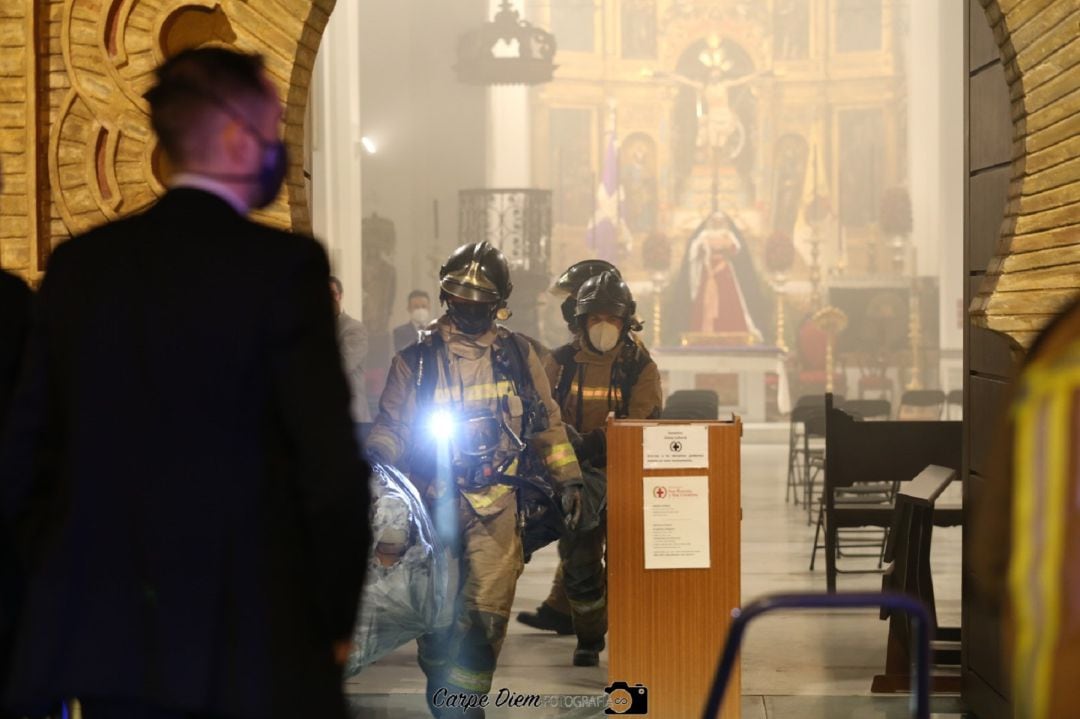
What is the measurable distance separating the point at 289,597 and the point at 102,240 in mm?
611

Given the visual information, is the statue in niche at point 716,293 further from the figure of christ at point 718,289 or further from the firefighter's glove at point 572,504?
the firefighter's glove at point 572,504

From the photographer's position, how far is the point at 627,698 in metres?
4.88

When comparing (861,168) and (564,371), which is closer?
(564,371)

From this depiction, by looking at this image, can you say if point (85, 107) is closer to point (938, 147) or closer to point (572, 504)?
point (572, 504)

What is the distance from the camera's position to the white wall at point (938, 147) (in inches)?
649

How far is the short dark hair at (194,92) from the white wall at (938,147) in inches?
591

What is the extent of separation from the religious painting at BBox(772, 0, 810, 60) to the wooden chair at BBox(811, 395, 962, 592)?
11.2 m

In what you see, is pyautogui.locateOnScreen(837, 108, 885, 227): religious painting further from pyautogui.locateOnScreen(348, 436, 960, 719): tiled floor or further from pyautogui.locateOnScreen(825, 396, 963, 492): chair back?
pyautogui.locateOnScreen(825, 396, 963, 492): chair back

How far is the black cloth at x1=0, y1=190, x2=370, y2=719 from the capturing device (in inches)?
81.3

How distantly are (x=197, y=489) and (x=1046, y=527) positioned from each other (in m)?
1.17

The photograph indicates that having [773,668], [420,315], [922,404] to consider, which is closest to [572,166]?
[420,315]

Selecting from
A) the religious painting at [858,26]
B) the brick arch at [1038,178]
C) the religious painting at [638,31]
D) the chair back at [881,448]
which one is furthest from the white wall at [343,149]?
the brick arch at [1038,178]

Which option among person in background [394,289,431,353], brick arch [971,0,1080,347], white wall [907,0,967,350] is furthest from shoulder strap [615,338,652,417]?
white wall [907,0,967,350]

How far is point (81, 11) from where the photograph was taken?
4.22 m
